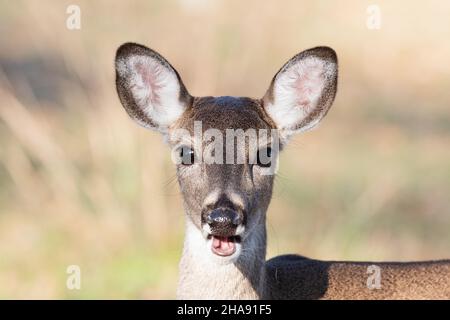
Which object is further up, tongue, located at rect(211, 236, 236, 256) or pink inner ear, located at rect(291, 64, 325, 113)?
pink inner ear, located at rect(291, 64, 325, 113)

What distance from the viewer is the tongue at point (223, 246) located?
6664mm

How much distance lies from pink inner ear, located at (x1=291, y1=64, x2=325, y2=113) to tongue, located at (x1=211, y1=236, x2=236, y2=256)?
1056 mm

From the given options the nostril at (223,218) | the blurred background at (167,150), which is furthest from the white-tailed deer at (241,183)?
the blurred background at (167,150)

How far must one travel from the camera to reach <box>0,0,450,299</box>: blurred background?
10.5m

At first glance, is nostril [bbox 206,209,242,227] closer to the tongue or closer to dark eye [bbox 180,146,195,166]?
the tongue

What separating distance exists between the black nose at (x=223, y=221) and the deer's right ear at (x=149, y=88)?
37.7 inches

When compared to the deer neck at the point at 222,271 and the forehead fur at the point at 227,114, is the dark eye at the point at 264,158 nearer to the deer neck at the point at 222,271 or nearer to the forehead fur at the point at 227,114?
the forehead fur at the point at 227,114

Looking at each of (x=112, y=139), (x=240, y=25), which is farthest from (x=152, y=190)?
(x=240, y=25)

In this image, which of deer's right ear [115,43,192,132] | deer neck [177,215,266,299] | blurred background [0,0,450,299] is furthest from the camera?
blurred background [0,0,450,299]

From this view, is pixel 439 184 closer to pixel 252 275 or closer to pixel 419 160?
pixel 419 160

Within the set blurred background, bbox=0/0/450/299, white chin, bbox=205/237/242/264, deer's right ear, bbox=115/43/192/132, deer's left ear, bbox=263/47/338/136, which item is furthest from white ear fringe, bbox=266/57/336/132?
blurred background, bbox=0/0/450/299

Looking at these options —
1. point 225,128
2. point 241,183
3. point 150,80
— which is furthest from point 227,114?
point 150,80

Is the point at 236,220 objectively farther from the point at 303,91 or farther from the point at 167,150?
the point at 167,150

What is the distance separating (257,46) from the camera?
44.3ft
